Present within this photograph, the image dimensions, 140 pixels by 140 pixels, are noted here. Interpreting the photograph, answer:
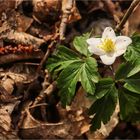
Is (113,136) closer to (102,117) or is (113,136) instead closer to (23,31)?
(102,117)

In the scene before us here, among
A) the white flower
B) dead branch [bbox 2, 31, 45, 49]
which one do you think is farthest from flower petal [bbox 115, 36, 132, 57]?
dead branch [bbox 2, 31, 45, 49]

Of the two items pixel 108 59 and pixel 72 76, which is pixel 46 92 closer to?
pixel 72 76

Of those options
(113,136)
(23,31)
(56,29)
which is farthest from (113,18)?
(113,136)

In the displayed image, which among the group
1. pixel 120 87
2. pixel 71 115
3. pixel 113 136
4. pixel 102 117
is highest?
pixel 120 87

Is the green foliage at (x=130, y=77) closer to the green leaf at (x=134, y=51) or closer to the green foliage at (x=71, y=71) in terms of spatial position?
the green leaf at (x=134, y=51)

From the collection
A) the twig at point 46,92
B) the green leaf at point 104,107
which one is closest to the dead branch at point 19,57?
the twig at point 46,92

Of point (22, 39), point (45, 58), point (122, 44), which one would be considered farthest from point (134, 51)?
point (22, 39)

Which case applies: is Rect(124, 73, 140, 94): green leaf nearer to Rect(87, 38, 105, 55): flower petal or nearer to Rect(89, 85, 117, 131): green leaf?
Rect(89, 85, 117, 131): green leaf
